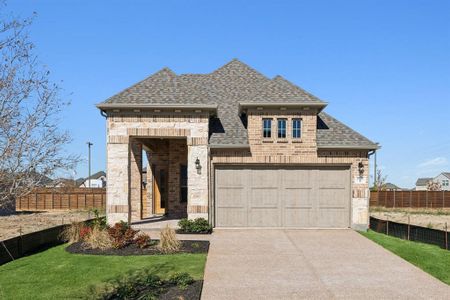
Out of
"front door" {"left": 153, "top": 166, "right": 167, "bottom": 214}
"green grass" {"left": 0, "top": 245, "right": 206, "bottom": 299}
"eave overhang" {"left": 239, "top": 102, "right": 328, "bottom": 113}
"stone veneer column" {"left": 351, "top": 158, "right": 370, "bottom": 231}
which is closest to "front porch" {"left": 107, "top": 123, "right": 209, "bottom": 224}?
"front door" {"left": 153, "top": 166, "right": 167, "bottom": 214}

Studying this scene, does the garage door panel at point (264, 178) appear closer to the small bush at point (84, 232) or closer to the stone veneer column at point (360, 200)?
the stone veneer column at point (360, 200)

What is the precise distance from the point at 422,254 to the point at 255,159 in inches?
299

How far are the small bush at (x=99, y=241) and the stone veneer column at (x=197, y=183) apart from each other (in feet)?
14.8

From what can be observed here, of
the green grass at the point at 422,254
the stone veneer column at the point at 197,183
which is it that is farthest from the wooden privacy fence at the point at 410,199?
the stone veneer column at the point at 197,183

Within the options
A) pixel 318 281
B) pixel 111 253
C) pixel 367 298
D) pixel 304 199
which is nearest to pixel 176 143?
pixel 304 199

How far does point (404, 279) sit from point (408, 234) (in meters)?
6.34

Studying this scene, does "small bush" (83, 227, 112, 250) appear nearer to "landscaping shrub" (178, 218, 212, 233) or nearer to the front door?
"landscaping shrub" (178, 218, 212, 233)

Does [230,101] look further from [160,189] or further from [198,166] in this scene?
[160,189]

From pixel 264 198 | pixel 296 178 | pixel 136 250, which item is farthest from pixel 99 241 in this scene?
pixel 296 178

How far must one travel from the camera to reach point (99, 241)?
12422 millimetres

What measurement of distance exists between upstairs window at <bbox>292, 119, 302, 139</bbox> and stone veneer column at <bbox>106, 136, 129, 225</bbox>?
768 cm

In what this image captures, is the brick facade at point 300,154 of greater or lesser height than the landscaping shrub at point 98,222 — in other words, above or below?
→ above

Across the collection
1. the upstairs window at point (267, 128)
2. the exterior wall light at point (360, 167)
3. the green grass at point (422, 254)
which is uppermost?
the upstairs window at point (267, 128)

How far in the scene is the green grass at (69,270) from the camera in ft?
27.4
